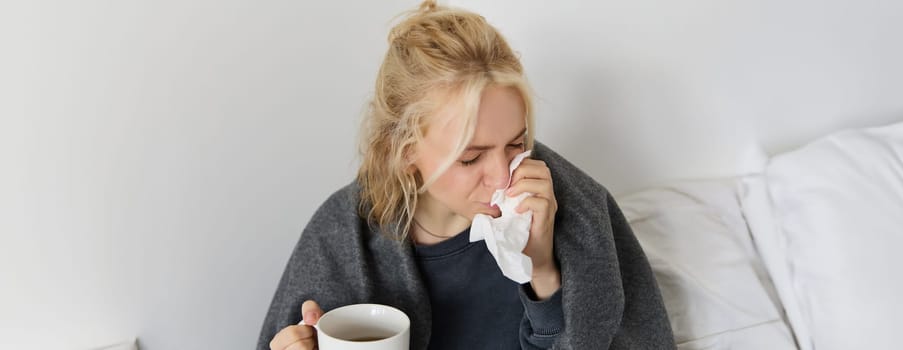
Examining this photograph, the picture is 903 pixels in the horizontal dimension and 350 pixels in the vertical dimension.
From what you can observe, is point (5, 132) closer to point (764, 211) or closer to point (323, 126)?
point (323, 126)

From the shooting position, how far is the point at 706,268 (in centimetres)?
151

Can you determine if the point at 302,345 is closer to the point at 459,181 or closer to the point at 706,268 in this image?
the point at 459,181

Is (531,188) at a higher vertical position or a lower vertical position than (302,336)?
higher

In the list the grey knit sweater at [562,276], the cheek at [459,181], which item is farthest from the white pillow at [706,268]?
the cheek at [459,181]

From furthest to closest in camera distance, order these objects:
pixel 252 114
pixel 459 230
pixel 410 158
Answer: pixel 252 114 → pixel 459 230 → pixel 410 158

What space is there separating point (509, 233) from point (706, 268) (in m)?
0.51

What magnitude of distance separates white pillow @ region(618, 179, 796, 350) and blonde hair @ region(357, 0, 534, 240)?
405mm

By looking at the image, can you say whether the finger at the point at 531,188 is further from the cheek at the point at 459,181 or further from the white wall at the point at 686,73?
the white wall at the point at 686,73

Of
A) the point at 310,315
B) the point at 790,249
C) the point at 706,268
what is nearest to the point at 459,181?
the point at 310,315

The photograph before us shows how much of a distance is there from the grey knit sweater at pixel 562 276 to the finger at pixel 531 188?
0.45ft

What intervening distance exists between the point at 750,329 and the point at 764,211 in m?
0.22

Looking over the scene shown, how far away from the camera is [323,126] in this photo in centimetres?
154

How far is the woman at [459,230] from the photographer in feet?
3.83

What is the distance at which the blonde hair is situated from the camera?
117 cm
